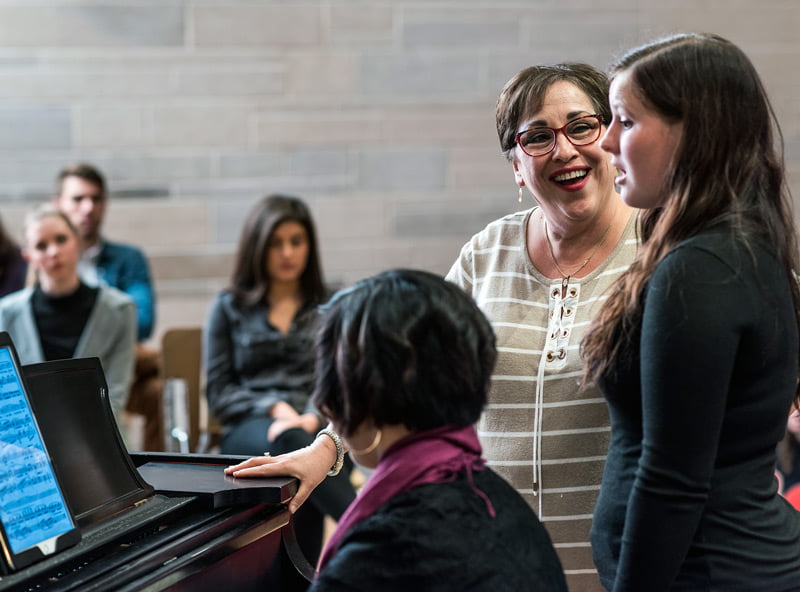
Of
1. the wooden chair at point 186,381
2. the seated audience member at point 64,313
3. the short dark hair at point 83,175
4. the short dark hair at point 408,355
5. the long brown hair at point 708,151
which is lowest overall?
the wooden chair at point 186,381

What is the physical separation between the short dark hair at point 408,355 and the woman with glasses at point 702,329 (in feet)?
0.75

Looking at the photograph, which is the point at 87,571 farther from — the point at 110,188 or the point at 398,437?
the point at 110,188

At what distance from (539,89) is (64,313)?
2535mm

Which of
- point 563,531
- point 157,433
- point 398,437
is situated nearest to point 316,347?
point 398,437

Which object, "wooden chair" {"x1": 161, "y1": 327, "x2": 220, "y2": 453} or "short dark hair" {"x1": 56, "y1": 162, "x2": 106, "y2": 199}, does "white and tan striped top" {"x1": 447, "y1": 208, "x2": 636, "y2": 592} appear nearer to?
"wooden chair" {"x1": 161, "y1": 327, "x2": 220, "y2": 453}

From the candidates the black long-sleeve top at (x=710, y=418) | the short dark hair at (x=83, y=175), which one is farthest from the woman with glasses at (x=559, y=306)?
the short dark hair at (x=83, y=175)

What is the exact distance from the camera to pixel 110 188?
4.53m

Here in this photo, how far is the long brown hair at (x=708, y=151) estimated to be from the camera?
4.20ft

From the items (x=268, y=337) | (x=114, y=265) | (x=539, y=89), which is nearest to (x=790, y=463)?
(x=268, y=337)

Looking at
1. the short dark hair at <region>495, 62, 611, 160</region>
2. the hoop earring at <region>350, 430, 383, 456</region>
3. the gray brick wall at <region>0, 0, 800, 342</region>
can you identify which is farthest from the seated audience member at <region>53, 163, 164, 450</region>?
the hoop earring at <region>350, 430, 383, 456</region>

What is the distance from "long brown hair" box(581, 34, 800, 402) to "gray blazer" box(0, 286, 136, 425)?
2775 mm

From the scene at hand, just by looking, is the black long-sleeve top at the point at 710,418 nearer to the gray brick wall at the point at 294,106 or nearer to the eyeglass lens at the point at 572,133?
the eyeglass lens at the point at 572,133

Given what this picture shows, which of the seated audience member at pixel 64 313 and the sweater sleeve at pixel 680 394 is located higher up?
the sweater sleeve at pixel 680 394

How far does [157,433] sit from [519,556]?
319cm
